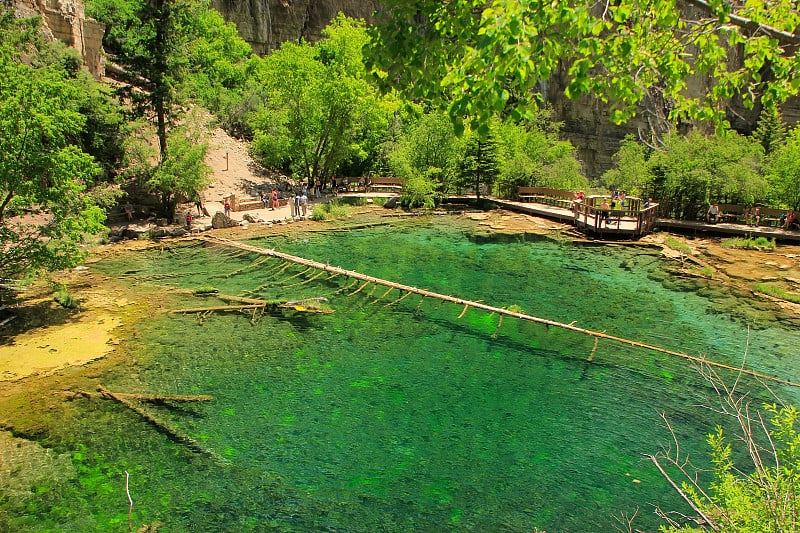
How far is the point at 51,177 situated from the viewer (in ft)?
49.4

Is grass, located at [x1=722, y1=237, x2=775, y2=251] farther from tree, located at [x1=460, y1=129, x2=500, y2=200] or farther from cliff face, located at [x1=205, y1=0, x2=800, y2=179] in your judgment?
cliff face, located at [x1=205, y1=0, x2=800, y2=179]

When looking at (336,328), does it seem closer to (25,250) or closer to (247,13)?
(25,250)

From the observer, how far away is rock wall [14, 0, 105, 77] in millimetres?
34094

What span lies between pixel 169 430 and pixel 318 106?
3067cm

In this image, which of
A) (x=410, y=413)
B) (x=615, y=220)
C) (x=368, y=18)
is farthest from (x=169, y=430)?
(x=368, y=18)

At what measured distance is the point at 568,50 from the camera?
14.2 ft

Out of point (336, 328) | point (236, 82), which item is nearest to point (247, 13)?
point (236, 82)

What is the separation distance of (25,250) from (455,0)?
1588 centimetres

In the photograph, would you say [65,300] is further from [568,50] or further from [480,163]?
[480,163]

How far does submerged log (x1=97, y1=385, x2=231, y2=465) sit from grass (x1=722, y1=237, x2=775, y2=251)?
89.7 ft

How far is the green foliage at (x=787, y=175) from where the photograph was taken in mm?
29594

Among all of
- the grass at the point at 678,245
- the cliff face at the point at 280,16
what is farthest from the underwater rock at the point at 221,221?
the cliff face at the point at 280,16

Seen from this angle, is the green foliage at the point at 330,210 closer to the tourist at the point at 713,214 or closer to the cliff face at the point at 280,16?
the tourist at the point at 713,214

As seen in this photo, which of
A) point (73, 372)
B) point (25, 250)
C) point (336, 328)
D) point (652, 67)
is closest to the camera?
point (652, 67)
